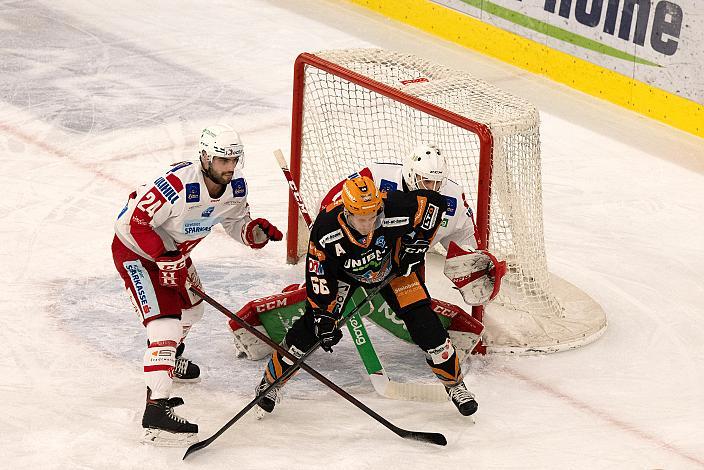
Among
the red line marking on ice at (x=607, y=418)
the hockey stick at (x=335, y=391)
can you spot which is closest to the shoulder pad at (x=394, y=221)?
the hockey stick at (x=335, y=391)

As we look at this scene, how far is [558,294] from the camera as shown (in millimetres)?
5672

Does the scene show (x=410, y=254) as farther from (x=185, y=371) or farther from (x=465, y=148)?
(x=465, y=148)

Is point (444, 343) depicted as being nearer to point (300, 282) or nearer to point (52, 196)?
point (300, 282)

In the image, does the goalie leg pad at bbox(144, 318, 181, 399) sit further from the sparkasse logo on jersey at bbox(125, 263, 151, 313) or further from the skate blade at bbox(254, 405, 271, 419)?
the skate blade at bbox(254, 405, 271, 419)

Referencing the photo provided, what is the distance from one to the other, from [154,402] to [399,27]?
18.2 ft

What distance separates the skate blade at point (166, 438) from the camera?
14.9ft

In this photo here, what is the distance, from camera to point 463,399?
475 cm

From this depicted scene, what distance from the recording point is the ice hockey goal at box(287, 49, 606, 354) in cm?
523

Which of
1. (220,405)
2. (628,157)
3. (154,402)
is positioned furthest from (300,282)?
(628,157)

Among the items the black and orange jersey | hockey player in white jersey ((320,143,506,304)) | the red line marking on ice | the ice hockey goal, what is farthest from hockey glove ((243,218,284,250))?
the red line marking on ice

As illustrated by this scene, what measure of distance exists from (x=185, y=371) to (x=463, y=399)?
1.08m

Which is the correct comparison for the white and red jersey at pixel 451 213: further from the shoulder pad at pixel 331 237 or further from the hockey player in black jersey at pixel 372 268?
the shoulder pad at pixel 331 237

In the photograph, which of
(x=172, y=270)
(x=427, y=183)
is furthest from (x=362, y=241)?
(x=172, y=270)

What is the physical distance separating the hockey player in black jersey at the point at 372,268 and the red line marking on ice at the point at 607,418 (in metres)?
0.43
